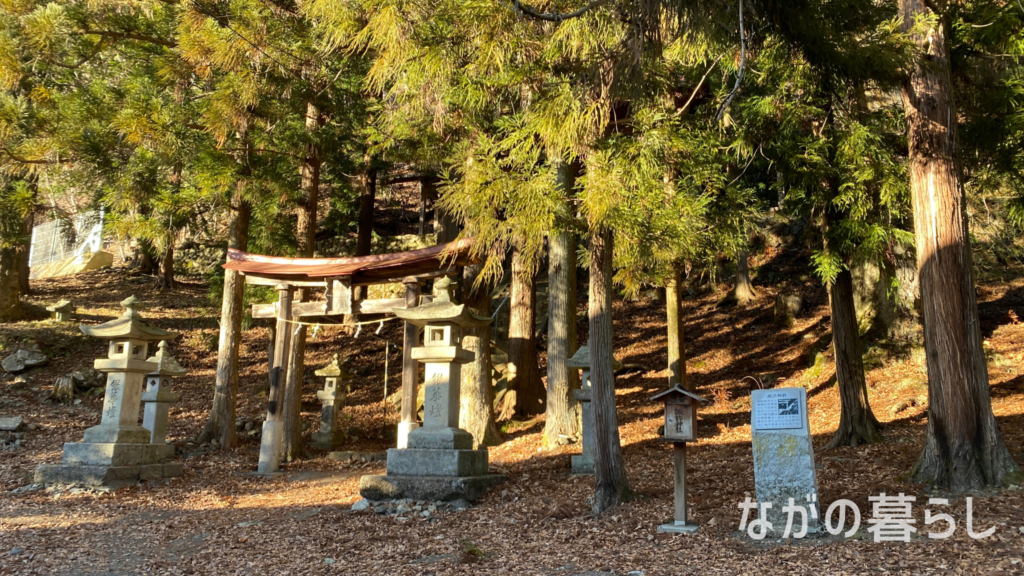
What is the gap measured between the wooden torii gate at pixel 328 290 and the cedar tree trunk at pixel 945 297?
5861 mm

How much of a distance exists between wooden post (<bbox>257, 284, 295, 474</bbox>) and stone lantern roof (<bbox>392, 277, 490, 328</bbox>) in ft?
10.1

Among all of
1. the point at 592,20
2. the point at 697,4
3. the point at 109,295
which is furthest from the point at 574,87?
the point at 109,295

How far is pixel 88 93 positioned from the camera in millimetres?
11211

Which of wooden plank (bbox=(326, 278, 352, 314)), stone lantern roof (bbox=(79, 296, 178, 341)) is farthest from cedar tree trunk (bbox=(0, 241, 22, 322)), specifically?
wooden plank (bbox=(326, 278, 352, 314))

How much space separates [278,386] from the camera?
443 inches

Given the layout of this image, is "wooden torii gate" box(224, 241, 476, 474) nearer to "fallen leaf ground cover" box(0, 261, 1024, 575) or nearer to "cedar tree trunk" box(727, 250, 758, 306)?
"fallen leaf ground cover" box(0, 261, 1024, 575)

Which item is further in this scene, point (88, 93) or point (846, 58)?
point (88, 93)

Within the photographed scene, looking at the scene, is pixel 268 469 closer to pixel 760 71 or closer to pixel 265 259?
pixel 265 259

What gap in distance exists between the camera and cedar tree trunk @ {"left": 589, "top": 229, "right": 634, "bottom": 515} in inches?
260

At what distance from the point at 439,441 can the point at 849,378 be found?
18.0 feet

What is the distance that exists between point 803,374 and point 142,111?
43.2ft

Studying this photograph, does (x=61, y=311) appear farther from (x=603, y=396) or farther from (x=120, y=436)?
(x=603, y=396)

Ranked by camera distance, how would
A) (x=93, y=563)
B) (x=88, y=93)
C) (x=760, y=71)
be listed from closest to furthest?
1. (x=93, y=563)
2. (x=760, y=71)
3. (x=88, y=93)

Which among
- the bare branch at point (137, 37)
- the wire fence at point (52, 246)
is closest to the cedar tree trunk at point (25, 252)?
the bare branch at point (137, 37)
